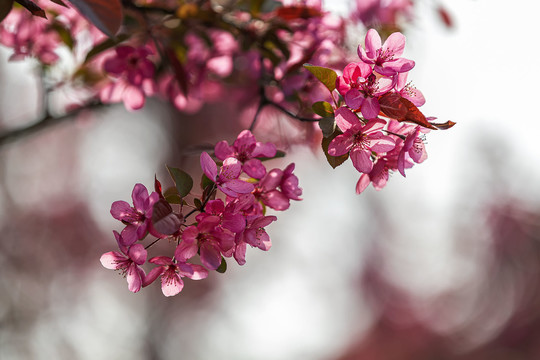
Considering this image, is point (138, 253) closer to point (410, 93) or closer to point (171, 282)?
point (171, 282)

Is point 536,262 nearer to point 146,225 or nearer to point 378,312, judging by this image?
point 378,312

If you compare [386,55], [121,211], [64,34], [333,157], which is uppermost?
[386,55]

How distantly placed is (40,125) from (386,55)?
0.87 meters

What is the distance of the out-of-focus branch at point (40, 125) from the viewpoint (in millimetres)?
1122

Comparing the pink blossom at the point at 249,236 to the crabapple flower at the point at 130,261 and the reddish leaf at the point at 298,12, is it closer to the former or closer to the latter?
the crabapple flower at the point at 130,261

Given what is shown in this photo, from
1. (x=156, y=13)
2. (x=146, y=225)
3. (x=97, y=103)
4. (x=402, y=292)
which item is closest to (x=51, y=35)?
(x=97, y=103)

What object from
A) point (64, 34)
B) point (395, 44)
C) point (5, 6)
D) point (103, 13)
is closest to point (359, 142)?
point (395, 44)

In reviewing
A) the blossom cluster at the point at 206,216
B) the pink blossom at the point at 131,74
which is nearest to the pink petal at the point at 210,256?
the blossom cluster at the point at 206,216

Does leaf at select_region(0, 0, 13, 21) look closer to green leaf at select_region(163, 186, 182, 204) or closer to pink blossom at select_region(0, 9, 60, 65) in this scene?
green leaf at select_region(163, 186, 182, 204)

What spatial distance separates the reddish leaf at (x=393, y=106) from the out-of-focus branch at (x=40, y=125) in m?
0.83

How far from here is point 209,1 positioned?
106 centimetres

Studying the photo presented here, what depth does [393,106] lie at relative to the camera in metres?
0.62

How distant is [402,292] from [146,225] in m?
6.49

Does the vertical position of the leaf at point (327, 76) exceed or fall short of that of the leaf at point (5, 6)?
it exceeds it
